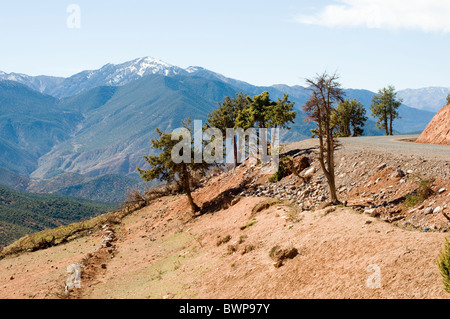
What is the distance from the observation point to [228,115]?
4991 cm

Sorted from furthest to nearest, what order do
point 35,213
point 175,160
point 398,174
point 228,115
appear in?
point 35,213, point 228,115, point 175,160, point 398,174

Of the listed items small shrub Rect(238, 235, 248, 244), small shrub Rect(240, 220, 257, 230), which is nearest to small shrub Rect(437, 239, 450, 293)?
small shrub Rect(238, 235, 248, 244)

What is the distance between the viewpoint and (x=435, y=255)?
11.5m

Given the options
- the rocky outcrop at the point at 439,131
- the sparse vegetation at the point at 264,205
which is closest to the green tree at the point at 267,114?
the rocky outcrop at the point at 439,131

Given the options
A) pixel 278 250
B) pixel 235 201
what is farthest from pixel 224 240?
pixel 235 201

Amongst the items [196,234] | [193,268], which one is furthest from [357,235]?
[196,234]

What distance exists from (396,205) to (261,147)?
25506 mm

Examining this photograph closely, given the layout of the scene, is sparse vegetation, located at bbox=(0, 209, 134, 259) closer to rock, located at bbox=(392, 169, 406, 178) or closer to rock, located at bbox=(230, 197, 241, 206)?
rock, located at bbox=(230, 197, 241, 206)

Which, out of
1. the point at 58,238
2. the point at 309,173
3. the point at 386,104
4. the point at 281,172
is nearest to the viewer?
the point at 309,173

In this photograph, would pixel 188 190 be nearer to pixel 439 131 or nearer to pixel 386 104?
pixel 439 131

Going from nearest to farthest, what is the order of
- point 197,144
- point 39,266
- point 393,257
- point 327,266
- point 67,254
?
point 393,257 → point 327,266 → point 39,266 → point 67,254 → point 197,144

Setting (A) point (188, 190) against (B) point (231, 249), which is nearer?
(B) point (231, 249)

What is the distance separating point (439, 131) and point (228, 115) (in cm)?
2629
